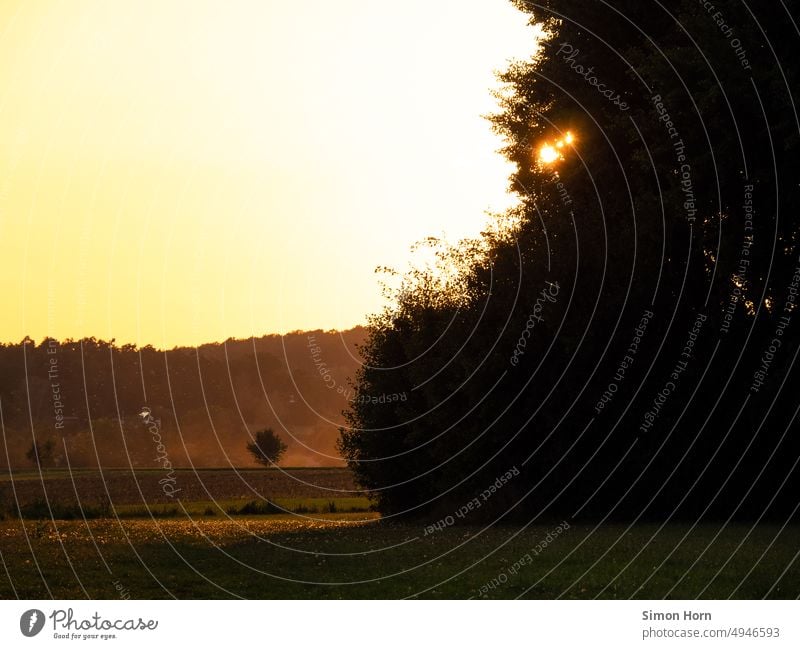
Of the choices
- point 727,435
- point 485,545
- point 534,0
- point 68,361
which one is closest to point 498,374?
point 727,435

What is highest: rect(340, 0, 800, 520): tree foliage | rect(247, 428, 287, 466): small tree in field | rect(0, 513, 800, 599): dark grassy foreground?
rect(340, 0, 800, 520): tree foliage

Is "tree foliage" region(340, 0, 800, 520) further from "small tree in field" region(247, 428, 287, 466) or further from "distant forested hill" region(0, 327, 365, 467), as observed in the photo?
"small tree in field" region(247, 428, 287, 466)

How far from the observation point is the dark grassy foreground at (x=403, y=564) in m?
24.9

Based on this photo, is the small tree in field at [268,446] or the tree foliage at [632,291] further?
the small tree in field at [268,446]

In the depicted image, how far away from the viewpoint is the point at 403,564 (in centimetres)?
2966

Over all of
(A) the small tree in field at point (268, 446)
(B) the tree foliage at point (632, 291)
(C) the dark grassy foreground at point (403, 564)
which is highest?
(B) the tree foliage at point (632, 291)

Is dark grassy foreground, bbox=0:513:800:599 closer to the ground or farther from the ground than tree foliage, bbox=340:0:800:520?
closer to the ground

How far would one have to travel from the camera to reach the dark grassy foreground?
2489 cm

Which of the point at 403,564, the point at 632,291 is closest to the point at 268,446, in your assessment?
the point at 632,291

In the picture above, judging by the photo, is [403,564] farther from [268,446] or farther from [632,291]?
[268,446]

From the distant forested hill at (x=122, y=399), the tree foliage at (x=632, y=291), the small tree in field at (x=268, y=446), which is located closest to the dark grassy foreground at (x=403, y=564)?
the tree foliage at (x=632, y=291)

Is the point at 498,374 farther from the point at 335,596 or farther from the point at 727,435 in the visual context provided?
the point at 335,596

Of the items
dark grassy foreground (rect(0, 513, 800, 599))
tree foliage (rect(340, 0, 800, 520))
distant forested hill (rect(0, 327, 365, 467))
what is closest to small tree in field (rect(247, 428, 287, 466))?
distant forested hill (rect(0, 327, 365, 467))

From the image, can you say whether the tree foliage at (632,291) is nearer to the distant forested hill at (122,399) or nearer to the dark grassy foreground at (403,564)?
the dark grassy foreground at (403,564)
